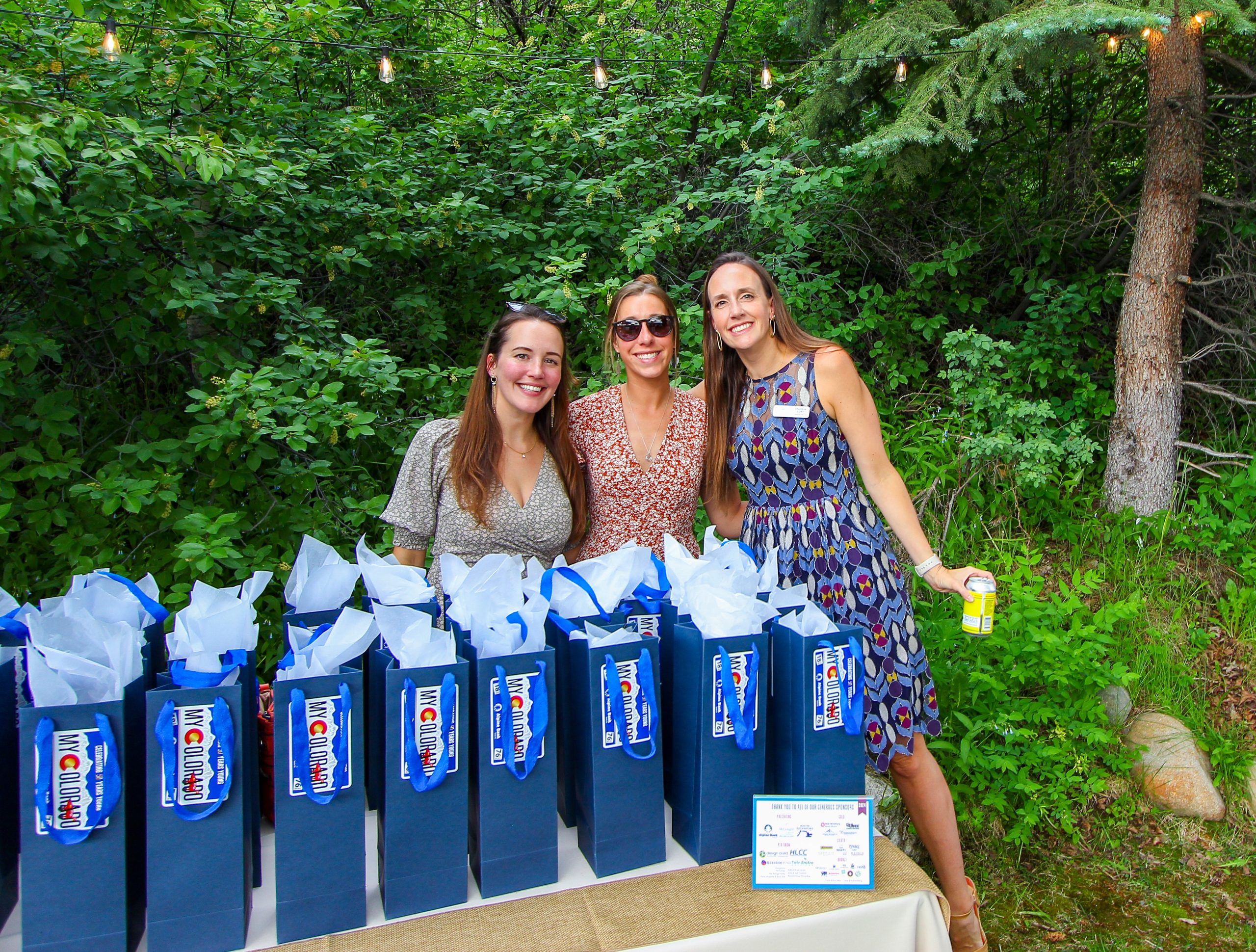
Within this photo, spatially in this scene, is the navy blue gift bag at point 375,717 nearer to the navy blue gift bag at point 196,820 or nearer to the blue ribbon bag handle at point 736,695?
the navy blue gift bag at point 196,820

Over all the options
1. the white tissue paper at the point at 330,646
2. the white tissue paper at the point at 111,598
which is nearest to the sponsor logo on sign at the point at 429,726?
the white tissue paper at the point at 330,646

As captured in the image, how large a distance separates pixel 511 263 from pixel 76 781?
3668mm

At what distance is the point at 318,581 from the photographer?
1.37 m

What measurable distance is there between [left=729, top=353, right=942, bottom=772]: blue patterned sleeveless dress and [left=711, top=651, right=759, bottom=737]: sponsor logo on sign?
910mm

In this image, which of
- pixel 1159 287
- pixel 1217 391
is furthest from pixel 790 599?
pixel 1217 391

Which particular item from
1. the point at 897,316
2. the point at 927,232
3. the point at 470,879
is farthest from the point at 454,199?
the point at 470,879

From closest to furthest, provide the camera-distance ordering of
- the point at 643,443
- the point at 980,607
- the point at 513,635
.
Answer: the point at 513,635
the point at 980,607
the point at 643,443

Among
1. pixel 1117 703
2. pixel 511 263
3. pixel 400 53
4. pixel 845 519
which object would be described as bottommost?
pixel 1117 703

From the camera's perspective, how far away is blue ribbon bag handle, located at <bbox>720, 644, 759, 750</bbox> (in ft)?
3.91

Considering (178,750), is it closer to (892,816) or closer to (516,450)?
(516,450)

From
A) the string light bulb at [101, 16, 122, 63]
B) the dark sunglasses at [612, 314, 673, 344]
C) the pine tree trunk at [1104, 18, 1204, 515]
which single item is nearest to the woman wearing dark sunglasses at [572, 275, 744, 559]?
the dark sunglasses at [612, 314, 673, 344]

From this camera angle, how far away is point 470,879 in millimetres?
1171

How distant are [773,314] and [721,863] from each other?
1.39m

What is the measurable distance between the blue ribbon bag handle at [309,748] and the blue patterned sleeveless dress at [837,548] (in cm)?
129
